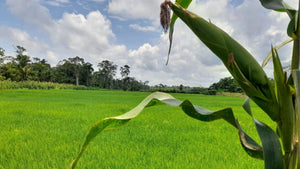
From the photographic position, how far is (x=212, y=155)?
1413 mm

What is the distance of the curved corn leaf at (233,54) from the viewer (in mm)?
325

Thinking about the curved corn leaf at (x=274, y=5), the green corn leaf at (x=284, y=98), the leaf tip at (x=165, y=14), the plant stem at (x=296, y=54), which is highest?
the curved corn leaf at (x=274, y=5)

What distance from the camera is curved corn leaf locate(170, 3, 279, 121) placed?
12.8 inches

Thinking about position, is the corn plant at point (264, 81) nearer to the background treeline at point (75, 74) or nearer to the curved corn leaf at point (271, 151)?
the curved corn leaf at point (271, 151)

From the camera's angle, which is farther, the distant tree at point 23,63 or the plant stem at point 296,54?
the distant tree at point 23,63

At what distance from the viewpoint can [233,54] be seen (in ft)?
1.09

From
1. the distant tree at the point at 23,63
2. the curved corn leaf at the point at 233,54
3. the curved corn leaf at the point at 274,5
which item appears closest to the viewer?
the curved corn leaf at the point at 233,54

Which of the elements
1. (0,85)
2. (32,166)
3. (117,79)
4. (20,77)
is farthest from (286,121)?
(117,79)

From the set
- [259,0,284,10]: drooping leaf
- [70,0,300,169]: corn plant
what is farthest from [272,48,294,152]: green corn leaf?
[259,0,284,10]: drooping leaf

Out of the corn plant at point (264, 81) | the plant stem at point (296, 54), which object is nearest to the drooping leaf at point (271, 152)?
the corn plant at point (264, 81)

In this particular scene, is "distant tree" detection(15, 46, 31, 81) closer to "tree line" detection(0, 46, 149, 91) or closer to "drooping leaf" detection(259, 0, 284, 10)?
"tree line" detection(0, 46, 149, 91)

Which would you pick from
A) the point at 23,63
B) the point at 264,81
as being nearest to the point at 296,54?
the point at 264,81

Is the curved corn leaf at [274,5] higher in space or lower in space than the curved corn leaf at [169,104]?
higher

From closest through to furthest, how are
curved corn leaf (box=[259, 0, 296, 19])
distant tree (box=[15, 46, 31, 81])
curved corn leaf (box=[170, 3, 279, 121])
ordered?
1. curved corn leaf (box=[170, 3, 279, 121])
2. curved corn leaf (box=[259, 0, 296, 19])
3. distant tree (box=[15, 46, 31, 81])
